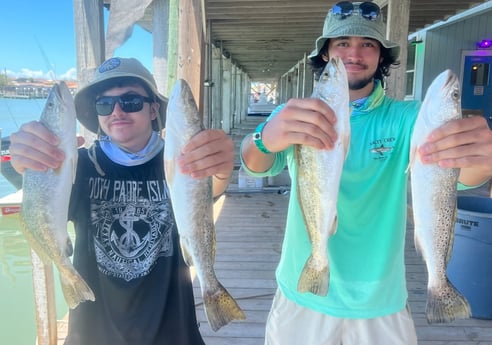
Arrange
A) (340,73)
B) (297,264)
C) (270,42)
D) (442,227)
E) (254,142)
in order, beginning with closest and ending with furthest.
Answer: (340,73) → (442,227) → (254,142) → (297,264) → (270,42)

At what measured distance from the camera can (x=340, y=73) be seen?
1413 millimetres

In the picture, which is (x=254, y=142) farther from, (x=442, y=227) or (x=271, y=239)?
(x=271, y=239)

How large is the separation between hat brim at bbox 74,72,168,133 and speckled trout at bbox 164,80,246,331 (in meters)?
0.44

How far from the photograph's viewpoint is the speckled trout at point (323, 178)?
143cm

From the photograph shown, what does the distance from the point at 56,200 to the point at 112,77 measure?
647 mm

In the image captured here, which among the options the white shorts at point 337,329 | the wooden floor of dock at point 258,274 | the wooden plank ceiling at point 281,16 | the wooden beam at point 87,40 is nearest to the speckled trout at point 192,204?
the white shorts at point 337,329

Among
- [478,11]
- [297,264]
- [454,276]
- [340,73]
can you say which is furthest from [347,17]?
[478,11]

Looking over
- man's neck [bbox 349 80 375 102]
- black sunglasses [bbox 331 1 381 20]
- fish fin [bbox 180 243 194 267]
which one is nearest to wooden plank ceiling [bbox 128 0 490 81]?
black sunglasses [bbox 331 1 381 20]

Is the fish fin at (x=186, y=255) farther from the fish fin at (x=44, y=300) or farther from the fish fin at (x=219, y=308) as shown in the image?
the fish fin at (x=44, y=300)

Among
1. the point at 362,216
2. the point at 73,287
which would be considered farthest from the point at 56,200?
the point at 362,216

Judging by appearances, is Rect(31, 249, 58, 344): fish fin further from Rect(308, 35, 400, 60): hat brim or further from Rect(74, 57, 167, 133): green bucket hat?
Rect(308, 35, 400, 60): hat brim

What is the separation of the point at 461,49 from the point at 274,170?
33.7ft

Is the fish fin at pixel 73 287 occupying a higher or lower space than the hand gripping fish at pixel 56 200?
lower

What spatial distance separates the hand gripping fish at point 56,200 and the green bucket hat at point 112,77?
368mm
